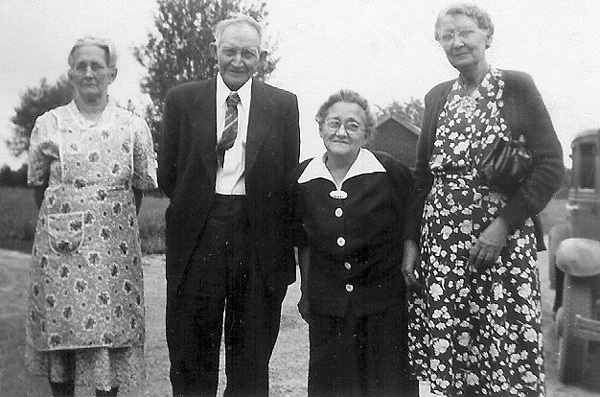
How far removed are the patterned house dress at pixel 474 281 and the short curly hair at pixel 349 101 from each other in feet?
0.97

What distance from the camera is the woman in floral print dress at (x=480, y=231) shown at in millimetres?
2053

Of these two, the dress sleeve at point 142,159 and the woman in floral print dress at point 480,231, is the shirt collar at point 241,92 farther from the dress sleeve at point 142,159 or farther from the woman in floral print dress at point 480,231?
the woman in floral print dress at point 480,231

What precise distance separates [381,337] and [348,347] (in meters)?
0.14

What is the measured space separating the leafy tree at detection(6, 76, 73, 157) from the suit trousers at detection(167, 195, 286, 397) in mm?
981

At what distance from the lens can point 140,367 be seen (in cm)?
251

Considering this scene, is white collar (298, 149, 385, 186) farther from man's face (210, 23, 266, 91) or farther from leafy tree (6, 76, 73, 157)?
leafy tree (6, 76, 73, 157)

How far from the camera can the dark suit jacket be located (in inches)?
90.5

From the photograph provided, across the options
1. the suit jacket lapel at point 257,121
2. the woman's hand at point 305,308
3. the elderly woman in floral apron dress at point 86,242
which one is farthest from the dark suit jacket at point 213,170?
the elderly woman in floral apron dress at point 86,242

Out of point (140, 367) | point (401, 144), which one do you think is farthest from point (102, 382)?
point (401, 144)

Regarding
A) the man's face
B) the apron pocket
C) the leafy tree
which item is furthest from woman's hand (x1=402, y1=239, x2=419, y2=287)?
the leafy tree

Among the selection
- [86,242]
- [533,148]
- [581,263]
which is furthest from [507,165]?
[86,242]

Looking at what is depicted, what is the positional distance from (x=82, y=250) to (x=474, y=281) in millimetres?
1531

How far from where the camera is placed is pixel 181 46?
2.98 metres

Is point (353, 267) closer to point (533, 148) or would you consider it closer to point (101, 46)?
point (533, 148)
